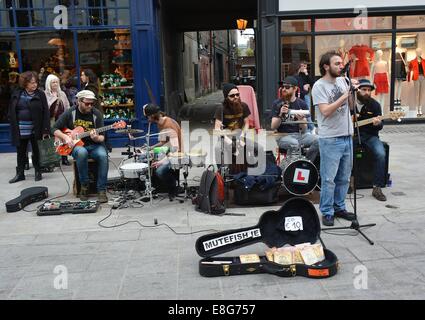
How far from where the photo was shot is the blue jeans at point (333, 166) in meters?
5.24

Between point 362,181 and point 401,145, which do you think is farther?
point 401,145

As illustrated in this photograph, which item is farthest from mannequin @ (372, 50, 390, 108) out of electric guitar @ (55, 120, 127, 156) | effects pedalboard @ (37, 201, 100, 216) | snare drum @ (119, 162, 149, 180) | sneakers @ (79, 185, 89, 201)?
effects pedalboard @ (37, 201, 100, 216)

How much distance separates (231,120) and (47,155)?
3688 mm

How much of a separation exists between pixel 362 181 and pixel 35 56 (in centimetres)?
804

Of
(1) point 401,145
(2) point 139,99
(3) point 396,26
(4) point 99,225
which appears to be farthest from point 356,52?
(4) point 99,225

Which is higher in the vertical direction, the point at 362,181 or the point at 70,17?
the point at 70,17

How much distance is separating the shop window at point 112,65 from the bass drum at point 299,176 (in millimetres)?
6019

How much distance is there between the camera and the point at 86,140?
6871mm

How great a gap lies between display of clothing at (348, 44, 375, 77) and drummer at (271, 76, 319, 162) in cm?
632

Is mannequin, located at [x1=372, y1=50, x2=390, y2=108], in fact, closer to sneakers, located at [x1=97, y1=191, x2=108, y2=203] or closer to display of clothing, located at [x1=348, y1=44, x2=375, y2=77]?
display of clothing, located at [x1=348, y1=44, x2=375, y2=77]
